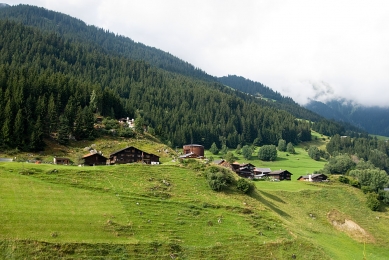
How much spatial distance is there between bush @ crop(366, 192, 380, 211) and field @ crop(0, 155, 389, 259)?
676 cm

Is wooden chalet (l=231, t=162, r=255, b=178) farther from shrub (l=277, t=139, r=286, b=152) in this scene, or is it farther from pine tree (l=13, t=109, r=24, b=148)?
shrub (l=277, t=139, r=286, b=152)

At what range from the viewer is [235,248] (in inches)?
1945

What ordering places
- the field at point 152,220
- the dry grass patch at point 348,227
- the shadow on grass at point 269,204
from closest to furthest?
the field at point 152,220 < the shadow on grass at point 269,204 < the dry grass patch at point 348,227

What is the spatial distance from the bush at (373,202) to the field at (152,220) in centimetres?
676

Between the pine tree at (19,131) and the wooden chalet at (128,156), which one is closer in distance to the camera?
the pine tree at (19,131)

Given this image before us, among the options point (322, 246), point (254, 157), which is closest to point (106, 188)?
point (322, 246)

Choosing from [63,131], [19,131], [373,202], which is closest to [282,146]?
[373,202]

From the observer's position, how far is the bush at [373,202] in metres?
81.6

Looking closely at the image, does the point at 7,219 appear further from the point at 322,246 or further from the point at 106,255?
the point at 322,246

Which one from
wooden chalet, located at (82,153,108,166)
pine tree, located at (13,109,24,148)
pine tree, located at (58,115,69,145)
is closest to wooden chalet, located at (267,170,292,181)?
wooden chalet, located at (82,153,108,166)

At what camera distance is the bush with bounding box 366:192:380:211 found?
8162cm

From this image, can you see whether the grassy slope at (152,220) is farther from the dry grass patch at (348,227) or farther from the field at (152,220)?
the dry grass patch at (348,227)

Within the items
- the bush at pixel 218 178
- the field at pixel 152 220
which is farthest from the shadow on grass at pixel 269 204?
the bush at pixel 218 178

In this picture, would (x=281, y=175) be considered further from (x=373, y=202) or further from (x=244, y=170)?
(x=373, y=202)
